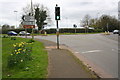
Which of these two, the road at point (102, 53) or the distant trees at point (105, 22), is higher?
the distant trees at point (105, 22)

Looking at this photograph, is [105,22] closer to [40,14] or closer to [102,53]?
[40,14]

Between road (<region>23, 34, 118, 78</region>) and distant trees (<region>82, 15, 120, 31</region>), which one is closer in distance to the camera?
road (<region>23, 34, 118, 78</region>)

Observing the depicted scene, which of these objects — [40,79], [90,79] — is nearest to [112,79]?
[90,79]

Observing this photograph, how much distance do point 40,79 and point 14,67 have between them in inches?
108

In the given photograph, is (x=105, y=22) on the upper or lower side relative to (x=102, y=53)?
upper

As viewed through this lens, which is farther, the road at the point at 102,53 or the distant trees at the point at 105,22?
the distant trees at the point at 105,22

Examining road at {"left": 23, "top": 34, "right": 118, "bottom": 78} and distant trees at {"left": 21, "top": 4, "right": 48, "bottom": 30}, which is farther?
distant trees at {"left": 21, "top": 4, "right": 48, "bottom": 30}

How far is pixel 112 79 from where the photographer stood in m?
7.87

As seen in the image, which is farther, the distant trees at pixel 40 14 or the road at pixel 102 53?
the distant trees at pixel 40 14

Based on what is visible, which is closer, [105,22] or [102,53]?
[102,53]

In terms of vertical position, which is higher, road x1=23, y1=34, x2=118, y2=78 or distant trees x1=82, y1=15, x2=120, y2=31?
distant trees x1=82, y1=15, x2=120, y2=31

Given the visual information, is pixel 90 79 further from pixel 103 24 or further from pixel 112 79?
pixel 103 24

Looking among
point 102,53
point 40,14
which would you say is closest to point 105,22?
point 40,14

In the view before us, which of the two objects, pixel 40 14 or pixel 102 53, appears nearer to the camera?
pixel 102 53
